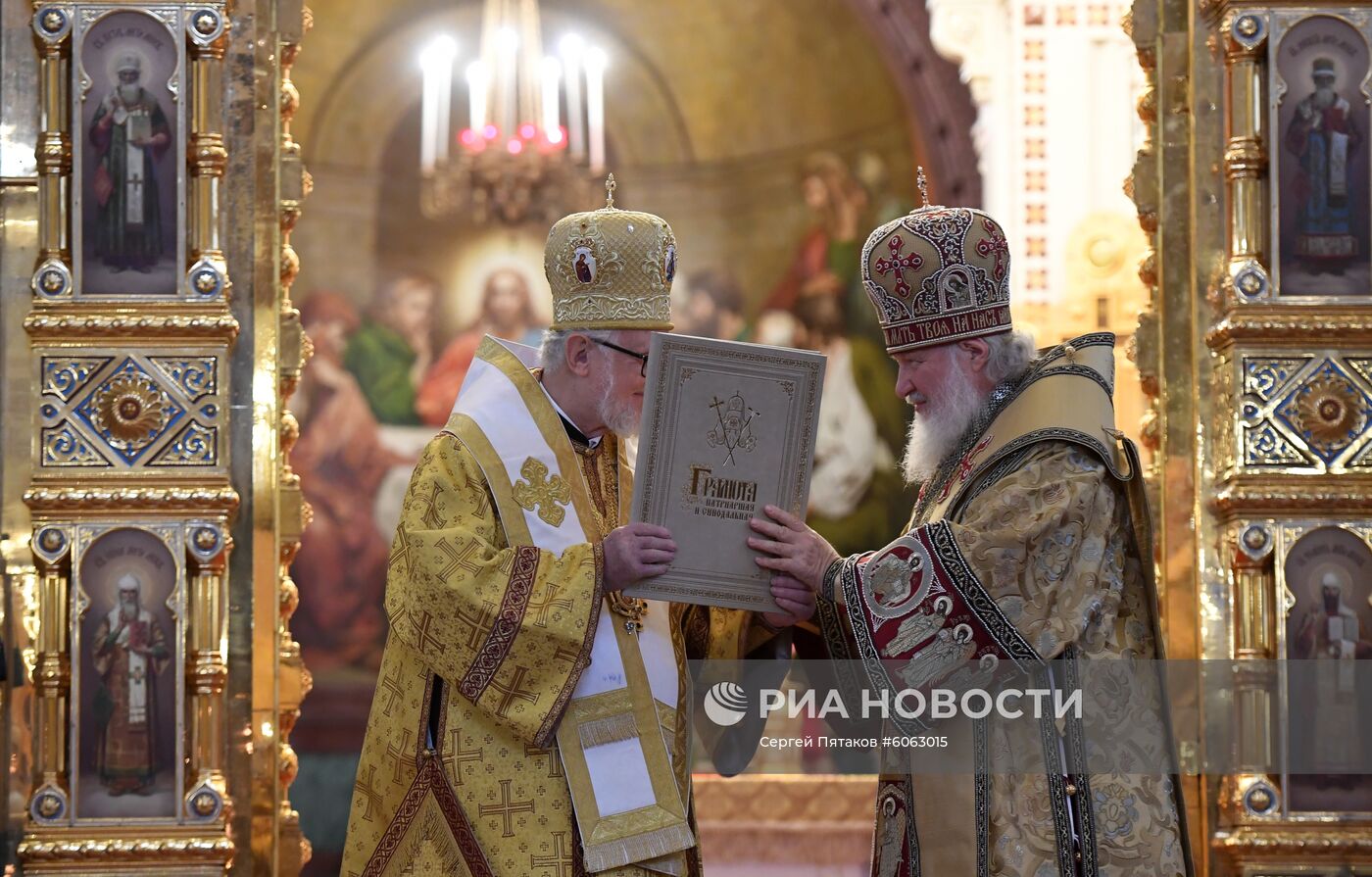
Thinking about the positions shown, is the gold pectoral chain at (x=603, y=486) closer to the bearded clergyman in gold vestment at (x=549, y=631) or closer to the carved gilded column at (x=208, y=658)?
the bearded clergyman in gold vestment at (x=549, y=631)

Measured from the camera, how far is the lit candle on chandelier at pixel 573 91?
37.2 ft

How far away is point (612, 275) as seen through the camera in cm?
437

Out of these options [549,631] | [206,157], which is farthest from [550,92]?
[549,631]

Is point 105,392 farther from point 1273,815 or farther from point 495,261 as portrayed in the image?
point 495,261

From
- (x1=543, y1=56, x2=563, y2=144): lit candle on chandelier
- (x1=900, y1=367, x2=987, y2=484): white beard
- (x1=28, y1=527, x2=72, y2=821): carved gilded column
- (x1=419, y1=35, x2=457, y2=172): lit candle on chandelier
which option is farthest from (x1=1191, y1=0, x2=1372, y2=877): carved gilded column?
(x1=419, y1=35, x2=457, y2=172): lit candle on chandelier

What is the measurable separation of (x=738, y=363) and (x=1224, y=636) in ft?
6.28

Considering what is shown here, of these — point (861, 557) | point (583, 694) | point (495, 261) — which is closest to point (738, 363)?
point (861, 557)

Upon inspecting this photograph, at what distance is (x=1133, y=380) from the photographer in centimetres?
814

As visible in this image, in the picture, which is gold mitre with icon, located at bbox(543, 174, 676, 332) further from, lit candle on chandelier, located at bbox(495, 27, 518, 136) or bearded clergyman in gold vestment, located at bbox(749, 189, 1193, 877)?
lit candle on chandelier, located at bbox(495, 27, 518, 136)

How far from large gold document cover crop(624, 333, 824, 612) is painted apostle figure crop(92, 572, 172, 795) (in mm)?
1657

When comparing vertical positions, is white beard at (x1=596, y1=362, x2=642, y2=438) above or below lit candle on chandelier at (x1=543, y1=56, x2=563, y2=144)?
below

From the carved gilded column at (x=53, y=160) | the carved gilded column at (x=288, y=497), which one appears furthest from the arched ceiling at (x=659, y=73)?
the carved gilded column at (x=53, y=160)

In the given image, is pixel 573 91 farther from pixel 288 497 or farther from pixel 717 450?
pixel 717 450

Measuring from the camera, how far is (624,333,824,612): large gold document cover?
4.09 m
